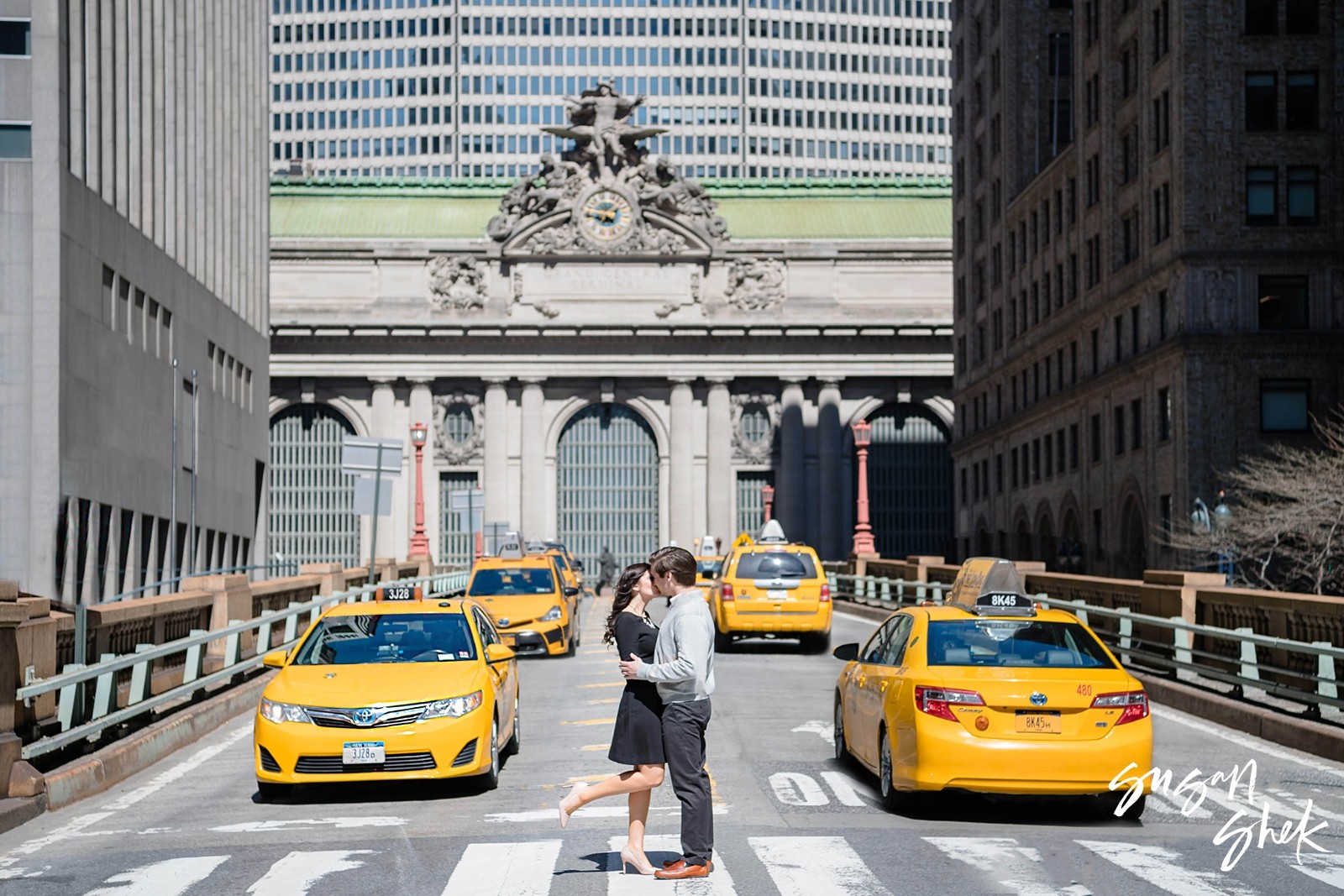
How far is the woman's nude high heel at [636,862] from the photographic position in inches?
413

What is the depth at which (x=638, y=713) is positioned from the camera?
10547mm

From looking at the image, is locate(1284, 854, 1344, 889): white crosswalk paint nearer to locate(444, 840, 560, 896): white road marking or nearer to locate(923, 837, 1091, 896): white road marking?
locate(923, 837, 1091, 896): white road marking

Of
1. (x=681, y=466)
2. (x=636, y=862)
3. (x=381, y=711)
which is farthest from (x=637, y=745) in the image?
(x=681, y=466)

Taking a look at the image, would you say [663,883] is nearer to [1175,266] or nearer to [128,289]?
[128,289]

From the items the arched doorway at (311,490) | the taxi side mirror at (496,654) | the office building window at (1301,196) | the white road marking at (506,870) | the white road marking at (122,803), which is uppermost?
the office building window at (1301,196)

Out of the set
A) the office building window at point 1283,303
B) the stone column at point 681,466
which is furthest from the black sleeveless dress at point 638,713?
the stone column at point 681,466

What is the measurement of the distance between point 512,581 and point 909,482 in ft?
184

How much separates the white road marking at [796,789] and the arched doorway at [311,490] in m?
68.0

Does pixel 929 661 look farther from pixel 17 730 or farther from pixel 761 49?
pixel 761 49

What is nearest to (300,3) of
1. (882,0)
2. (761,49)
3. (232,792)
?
(761,49)

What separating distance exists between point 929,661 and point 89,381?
102 feet

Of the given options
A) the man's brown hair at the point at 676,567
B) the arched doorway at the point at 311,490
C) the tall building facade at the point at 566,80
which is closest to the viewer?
the man's brown hair at the point at 676,567

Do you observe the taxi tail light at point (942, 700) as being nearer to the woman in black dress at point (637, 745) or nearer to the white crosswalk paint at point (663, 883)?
the white crosswalk paint at point (663, 883)

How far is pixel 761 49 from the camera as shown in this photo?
145 meters
